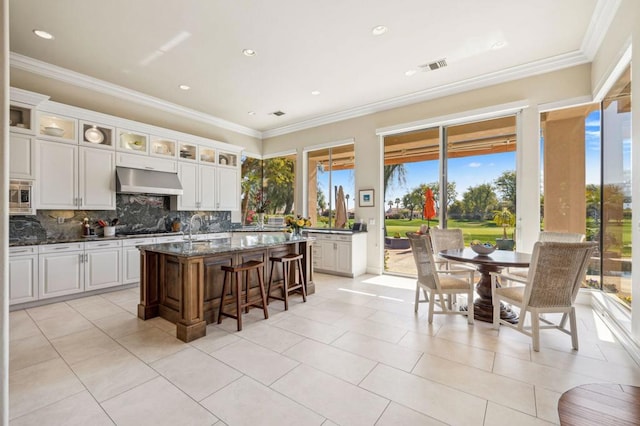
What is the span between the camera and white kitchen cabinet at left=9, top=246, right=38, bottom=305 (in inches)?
143

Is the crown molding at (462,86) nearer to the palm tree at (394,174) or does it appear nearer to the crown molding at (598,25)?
the crown molding at (598,25)

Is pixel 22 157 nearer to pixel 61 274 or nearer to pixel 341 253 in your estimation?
pixel 61 274

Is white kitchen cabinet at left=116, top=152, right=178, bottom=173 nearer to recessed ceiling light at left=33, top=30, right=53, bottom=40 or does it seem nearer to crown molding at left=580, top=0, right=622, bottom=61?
recessed ceiling light at left=33, top=30, right=53, bottom=40

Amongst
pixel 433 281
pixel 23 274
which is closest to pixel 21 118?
pixel 23 274

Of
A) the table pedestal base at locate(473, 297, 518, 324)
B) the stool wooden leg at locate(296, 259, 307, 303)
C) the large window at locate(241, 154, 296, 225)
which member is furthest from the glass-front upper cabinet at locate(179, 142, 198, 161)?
the table pedestal base at locate(473, 297, 518, 324)

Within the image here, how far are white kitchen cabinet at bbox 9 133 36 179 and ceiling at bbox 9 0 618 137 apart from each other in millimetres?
1155

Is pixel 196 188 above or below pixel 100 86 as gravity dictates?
below

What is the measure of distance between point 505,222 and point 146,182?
599cm

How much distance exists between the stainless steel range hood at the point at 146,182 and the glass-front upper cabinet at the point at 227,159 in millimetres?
1181

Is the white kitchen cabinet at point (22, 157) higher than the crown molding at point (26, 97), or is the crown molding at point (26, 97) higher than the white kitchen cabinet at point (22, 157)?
the crown molding at point (26, 97)

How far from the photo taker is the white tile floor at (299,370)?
1842 mm

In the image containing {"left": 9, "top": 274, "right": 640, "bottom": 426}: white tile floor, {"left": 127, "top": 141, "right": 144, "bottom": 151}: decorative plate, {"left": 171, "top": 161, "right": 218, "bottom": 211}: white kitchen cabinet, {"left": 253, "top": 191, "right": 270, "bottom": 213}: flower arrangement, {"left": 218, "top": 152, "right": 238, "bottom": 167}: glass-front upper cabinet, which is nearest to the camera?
{"left": 9, "top": 274, "right": 640, "bottom": 426}: white tile floor

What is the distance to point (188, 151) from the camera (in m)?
5.85

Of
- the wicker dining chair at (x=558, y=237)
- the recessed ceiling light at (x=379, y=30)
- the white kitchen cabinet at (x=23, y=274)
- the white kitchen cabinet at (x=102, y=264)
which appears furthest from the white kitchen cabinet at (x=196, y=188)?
the wicker dining chair at (x=558, y=237)
